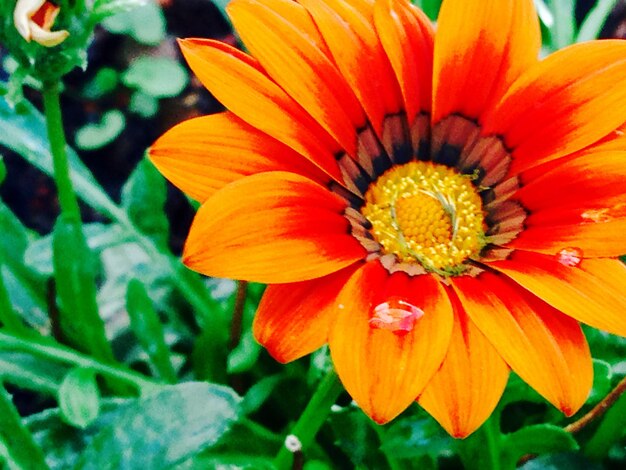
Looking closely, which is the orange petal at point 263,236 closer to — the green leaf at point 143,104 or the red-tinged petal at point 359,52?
the red-tinged petal at point 359,52

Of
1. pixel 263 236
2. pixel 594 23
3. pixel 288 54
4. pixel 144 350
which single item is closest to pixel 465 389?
pixel 263 236

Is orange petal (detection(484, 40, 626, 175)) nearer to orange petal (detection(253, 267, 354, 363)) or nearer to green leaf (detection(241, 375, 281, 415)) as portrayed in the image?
orange petal (detection(253, 267, 354, 363))

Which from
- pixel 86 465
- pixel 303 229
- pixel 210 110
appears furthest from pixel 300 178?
pixel 210 110

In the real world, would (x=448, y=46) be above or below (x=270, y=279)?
above

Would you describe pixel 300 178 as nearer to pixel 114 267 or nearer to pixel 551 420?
pixel 551 420

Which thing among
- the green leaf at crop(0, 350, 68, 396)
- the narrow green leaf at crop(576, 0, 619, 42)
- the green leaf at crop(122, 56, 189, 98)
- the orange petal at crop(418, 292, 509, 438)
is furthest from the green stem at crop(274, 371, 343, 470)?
the green leaf at crop(122, 56, 189, 98)

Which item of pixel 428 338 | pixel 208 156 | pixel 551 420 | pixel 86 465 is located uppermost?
pixel 208 156
